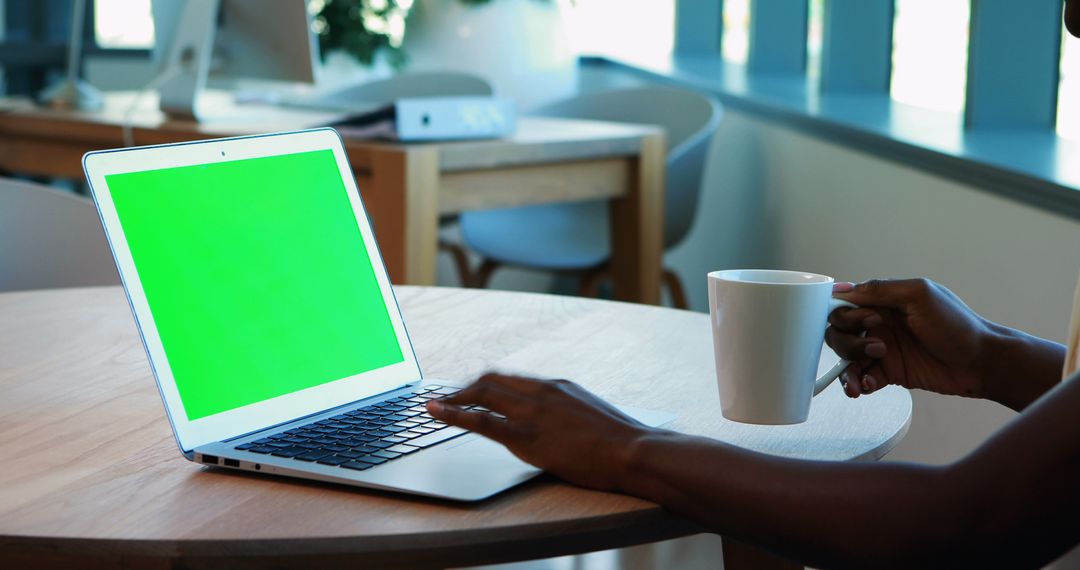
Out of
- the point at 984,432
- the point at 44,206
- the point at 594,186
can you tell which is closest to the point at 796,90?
the point at 594,186

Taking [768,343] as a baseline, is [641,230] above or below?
below

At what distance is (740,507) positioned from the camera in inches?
28.3

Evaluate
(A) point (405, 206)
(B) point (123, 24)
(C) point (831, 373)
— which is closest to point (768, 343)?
(C) point (831, 373)

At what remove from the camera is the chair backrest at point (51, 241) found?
67.2 inches

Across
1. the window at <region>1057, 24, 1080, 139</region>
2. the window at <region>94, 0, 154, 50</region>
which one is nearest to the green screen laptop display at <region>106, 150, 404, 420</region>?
the window at <region>1057, 24, 1080, 139</region>

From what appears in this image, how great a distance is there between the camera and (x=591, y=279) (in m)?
2.95

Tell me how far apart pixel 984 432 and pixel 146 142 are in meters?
1.86

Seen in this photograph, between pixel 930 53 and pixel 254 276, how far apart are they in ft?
7.89

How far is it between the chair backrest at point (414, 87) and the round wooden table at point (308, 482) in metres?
2.26

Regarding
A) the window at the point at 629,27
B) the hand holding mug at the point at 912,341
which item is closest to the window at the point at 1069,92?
the hand holding mug at the point at 912,341

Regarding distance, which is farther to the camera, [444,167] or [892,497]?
[444,167]

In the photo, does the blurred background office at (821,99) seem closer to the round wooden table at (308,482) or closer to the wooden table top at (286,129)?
the wooden table top at (286,129)

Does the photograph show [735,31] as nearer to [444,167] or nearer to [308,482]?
[444,167]

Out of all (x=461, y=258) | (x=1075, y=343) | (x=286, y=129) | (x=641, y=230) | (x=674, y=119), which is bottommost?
(x=461, y=258)
